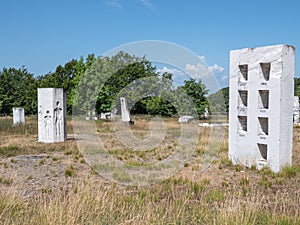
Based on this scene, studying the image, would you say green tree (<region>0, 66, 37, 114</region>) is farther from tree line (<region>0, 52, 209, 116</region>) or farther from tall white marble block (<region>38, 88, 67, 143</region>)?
tall white marble block (<region>38, 88, 67, 143</region>)

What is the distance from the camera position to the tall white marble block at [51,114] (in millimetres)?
13258

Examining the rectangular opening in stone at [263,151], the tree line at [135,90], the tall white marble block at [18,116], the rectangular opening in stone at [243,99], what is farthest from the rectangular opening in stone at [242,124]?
the tall white marble block at [18,116]

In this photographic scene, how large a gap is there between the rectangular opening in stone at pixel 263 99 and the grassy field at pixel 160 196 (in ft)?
5.08

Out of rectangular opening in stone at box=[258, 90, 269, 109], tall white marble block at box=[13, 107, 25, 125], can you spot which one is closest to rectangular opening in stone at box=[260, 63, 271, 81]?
rectangular opening in stone at box=[258, 90, 269, 109]

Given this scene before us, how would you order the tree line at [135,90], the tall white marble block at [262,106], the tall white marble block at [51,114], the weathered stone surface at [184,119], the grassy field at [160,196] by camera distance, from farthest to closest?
1. the weathered stone surface at [184,119]
2. the tree line at [135,90]
3. the tall white marble block at [51,114]
4. the tall white marble block at [262,106]
5. the grassy field at [160,196]

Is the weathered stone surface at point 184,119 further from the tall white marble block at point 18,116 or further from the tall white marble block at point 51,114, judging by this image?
the tall white marble block at point 51,114

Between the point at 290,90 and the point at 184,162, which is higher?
the point at 290,90

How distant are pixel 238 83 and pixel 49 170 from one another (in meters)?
5.29

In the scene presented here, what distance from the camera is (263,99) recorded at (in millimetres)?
8031

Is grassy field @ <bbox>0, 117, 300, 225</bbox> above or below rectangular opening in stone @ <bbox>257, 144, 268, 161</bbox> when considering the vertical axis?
below

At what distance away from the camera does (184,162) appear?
29.8ft

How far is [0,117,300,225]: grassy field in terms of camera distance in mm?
3879

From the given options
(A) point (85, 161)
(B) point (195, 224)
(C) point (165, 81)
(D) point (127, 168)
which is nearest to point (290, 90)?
(D) point (127, 168)

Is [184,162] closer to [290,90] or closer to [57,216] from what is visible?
[290,90]
